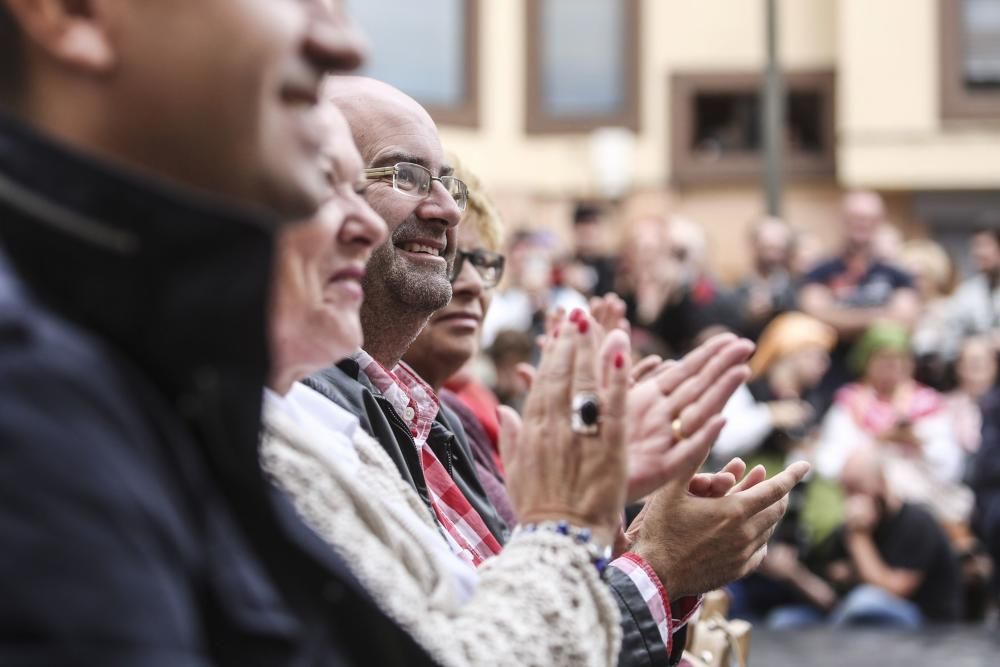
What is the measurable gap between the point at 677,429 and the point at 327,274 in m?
0.49

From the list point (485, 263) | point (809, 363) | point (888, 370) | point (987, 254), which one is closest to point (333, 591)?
point (485, 263)

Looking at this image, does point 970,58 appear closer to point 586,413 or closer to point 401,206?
point 401,206

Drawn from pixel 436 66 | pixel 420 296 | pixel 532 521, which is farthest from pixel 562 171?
pixel 532 521

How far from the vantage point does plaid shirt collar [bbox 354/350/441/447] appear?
2592mm

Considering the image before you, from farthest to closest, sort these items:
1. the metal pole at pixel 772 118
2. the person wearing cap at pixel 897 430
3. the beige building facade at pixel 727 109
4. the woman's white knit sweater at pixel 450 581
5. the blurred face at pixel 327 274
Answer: the beige building facade at pixel 727 109 < the metal pole at pixel 772 118 < the person wearing cap at pixel 897 430 < the blurred face at pixel 327 274 < the woman's white knit sweater at pixel 450 581

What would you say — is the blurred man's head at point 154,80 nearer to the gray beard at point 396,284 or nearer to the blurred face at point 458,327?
the gray beard at point 396,284

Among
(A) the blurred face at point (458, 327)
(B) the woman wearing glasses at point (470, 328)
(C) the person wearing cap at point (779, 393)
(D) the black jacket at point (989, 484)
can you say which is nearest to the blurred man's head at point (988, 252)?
(C) the person wearing cap at point (779, 393)

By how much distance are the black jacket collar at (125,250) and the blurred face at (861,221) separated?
873 cm

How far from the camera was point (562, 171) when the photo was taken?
633 inches

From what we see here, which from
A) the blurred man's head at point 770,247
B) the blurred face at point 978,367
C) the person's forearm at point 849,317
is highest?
the blurred man's head at point 770,247

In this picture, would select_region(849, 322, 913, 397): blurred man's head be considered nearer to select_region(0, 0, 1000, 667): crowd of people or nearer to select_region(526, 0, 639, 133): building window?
select_region(0, 0, 1000, 667): crowd of people

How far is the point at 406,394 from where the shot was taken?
2.66 metres

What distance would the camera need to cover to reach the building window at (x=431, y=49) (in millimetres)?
16172

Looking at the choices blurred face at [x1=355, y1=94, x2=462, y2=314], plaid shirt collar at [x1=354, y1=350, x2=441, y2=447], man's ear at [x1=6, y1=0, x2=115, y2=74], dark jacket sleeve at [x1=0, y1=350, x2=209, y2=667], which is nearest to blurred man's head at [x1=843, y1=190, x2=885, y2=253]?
blurred face at [x1=355, y1=94, x2=462, y2=314]
